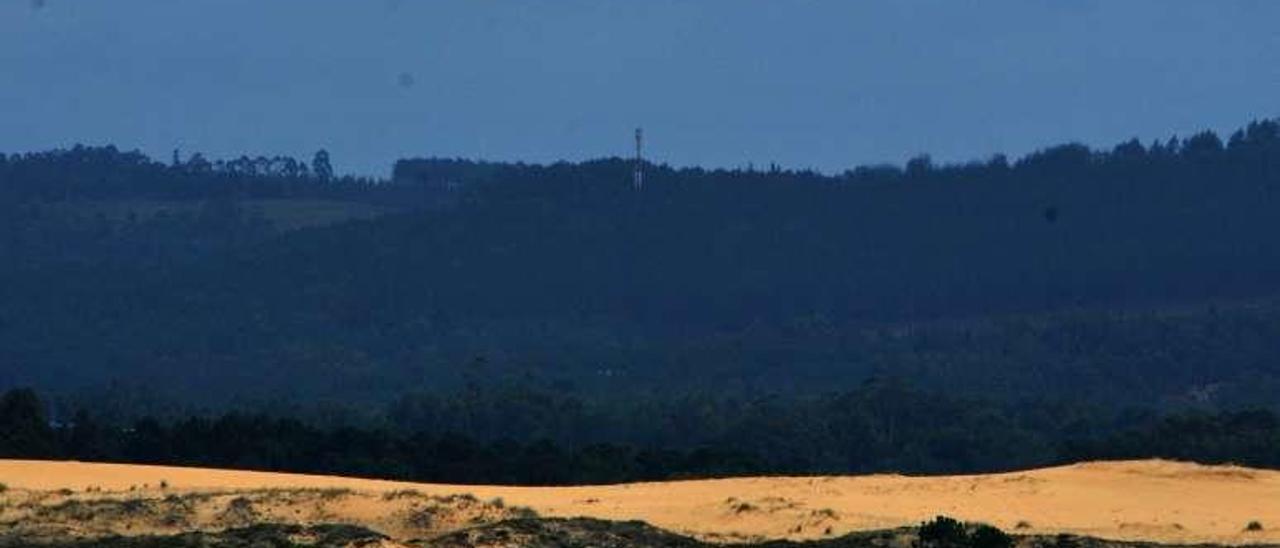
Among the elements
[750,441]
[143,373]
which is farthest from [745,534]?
[143,373]

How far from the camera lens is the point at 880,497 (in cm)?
4744

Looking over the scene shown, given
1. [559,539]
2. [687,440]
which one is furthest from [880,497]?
[687,440]

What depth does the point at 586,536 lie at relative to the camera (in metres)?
40.0

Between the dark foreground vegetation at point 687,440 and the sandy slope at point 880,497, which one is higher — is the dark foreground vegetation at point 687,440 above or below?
below

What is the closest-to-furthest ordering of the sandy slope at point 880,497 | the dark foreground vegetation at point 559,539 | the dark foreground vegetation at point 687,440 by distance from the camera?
the dark foreground vegetation at point 559,539, the sandy slope at point 880,497, the dark foreground vegetation at point 687,440

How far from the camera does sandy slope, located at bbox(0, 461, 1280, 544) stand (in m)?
43.4

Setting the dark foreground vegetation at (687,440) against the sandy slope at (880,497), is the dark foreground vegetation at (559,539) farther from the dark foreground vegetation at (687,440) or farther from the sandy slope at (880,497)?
the dark foreground vegetation at (687,440)

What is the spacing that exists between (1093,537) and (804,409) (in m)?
75.4

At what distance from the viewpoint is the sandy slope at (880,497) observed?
43.4 meters

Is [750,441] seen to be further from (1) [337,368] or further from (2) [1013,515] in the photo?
(1) [337,368]

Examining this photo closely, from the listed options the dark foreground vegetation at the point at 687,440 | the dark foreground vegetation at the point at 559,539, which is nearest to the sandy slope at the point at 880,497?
the dark foreground vegetation at the point at 559,539

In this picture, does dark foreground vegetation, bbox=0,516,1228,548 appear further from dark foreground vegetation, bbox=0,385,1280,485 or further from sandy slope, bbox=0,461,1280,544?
dark foreground vegetation, bbox=0,385,1280,485

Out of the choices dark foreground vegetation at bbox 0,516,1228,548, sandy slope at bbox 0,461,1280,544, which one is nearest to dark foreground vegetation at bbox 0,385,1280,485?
sandy slope at bbox 0,461,1280,544

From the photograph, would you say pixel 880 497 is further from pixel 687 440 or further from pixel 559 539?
pixel 687 440
